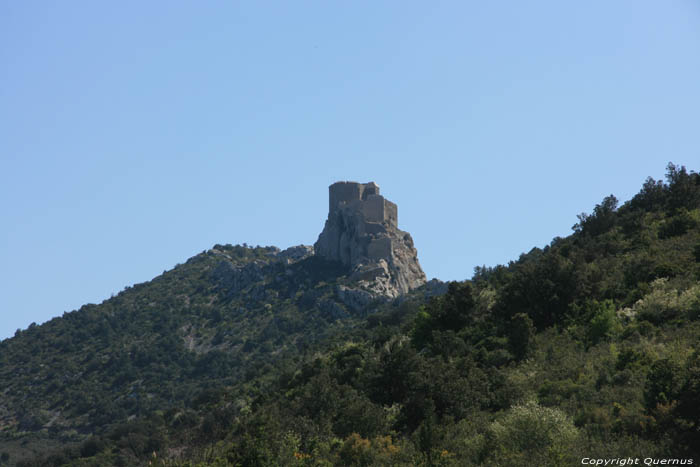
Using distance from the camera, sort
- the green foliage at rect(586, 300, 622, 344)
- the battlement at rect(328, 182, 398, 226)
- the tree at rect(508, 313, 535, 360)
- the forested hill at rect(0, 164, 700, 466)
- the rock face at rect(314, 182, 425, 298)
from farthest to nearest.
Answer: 1. the battlement at rect(328, 182, 398, 226)
2. the rock face at rect(314, 182, 425, 298)
3. the tree at rect(508, 313, 535, 360)
4. the green foliage at rect(586, 300, 622, 344)
5. the forested hill at rect(0, 164, 700, 466)

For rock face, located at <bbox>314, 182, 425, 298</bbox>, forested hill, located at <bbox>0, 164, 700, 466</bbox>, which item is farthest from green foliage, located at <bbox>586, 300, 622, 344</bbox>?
rock face, located at <bbox>314, 182, 425, 298</bbox>

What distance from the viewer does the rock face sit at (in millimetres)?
117125

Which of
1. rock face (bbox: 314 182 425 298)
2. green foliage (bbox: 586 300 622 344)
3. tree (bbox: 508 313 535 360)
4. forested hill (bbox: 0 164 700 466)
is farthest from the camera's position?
rock face (bbox: 314 182 425 298)

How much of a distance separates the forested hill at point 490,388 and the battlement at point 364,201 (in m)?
25.0

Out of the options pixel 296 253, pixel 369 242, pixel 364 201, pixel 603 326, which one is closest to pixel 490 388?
pixel 603 326

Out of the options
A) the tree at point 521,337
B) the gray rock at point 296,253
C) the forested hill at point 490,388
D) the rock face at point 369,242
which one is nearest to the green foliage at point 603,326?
the forested hill at point 490,388

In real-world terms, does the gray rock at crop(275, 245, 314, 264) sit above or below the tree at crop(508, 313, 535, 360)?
above

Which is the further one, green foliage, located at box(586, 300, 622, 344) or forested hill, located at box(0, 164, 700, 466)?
green foliage, located at box(586, 300, 622, 344)

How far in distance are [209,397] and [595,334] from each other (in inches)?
2232

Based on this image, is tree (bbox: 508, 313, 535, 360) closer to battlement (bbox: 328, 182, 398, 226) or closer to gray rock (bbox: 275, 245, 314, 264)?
battlement (bbox: 328, 182, 398, 226)

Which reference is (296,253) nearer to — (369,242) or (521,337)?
(369,242)

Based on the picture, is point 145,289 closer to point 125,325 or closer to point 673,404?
point 125,325

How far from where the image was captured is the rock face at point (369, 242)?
11712 centimetres

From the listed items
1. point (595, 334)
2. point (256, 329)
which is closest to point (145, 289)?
point (256, 329)
